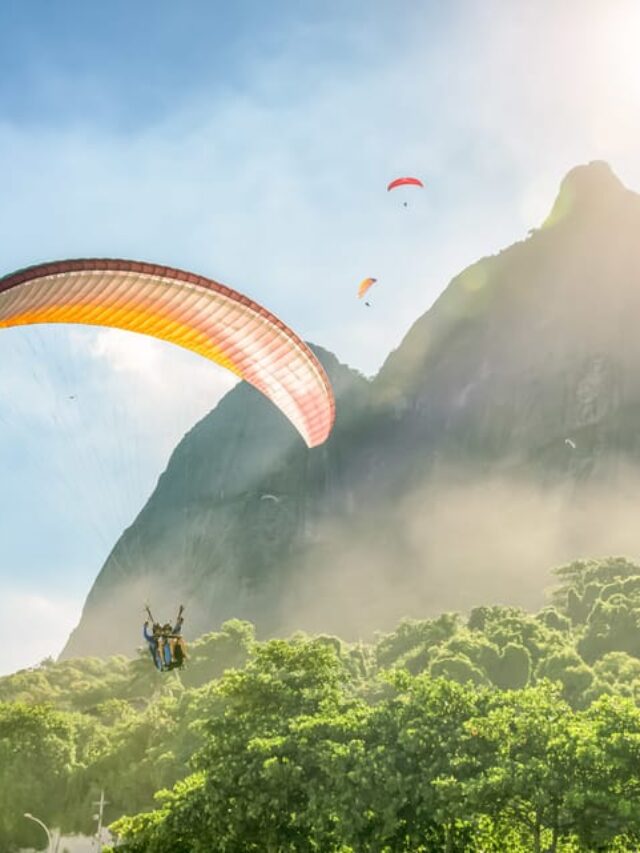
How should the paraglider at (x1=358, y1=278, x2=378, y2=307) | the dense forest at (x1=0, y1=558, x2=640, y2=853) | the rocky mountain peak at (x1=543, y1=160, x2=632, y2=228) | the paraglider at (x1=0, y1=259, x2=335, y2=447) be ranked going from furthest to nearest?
the rocky mountain peak at (x1=543, y1=160, x2=632, y2=228), the paraglider at (x1=358, y1=278, x2=378, y2=307), the paraglider at (x1=0, y1=259, x2=335, y2=447), the dense forest at (x1=0, y1=558, x2=640, y2=853)

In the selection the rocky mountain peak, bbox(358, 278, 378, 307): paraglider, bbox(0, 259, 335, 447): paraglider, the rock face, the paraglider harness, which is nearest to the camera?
bbox(0, 259, 335, 447): paraglider

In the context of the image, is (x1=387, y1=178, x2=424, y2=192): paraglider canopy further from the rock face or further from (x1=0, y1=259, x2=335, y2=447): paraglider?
the rock face

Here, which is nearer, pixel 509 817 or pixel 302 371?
pixel 509 817

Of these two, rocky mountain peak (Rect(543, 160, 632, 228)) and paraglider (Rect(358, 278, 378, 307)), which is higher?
rocky mountain peak (Rect(543, 160, 632, 228))

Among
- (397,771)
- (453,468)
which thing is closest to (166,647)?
(397,771)

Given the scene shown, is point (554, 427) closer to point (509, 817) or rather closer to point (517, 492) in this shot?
point (517, 492)

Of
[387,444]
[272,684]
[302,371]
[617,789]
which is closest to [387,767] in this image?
[617,789]

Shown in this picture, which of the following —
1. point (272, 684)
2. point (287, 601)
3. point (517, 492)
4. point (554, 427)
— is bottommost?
point (272, 684)

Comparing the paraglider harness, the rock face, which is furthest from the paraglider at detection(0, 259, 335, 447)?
the rock face
